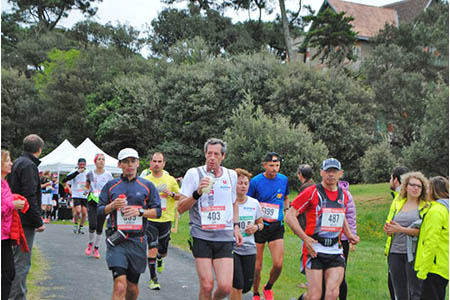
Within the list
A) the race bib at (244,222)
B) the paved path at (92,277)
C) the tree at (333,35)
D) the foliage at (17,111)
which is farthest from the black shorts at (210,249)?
the foliage at (17,111)

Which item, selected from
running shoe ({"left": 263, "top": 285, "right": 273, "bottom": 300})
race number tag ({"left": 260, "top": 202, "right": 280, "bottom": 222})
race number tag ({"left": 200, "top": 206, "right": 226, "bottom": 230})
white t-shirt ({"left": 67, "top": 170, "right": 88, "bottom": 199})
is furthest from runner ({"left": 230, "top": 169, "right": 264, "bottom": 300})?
white t-shirt ({"left": 67, "top": 170, "right": 88, "bottom": 199})

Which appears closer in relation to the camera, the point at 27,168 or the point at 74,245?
the point at 27,168

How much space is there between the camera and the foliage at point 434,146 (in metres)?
32.9

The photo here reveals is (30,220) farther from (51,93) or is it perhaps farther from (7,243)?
(51,93)

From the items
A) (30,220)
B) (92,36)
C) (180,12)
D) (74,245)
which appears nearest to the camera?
(30,220)

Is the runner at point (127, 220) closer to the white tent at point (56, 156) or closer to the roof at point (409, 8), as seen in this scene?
the white tent at point (56, 156)

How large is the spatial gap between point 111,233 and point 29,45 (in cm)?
5679

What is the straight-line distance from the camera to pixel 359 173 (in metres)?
38.8

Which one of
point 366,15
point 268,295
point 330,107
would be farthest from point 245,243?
point 366,15

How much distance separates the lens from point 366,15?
60.1 meters

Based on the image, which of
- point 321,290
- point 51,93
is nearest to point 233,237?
point 321,290

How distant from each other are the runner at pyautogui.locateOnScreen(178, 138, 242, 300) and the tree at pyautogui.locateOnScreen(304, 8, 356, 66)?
39.9m

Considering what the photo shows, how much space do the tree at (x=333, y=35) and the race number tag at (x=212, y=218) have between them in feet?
132

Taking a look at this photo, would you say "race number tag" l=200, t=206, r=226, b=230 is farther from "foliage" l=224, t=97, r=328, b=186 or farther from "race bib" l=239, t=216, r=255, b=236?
"foliage" l=224, t=97, r=328, b=186
